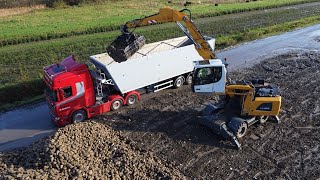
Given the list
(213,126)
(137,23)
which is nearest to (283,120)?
(213,126)

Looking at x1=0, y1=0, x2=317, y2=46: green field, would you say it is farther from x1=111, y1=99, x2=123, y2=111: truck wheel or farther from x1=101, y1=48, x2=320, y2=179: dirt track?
x1=101, y1=48, x2=320, y2=179: dirt track

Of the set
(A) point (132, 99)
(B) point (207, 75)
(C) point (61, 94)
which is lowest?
(A) point (132, 99)

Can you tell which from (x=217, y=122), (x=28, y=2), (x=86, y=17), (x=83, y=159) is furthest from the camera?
(x=28, y=2)

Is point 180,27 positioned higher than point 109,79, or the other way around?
point 180,27

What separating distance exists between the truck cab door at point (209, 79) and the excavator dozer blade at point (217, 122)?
1.04 metres

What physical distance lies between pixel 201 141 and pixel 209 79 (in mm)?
2422

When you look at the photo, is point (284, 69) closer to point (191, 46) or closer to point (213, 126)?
point (191, 46)

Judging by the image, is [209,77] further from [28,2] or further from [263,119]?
[28,2]

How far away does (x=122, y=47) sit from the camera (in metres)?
15.6

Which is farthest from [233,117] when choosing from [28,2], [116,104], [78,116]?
[28,2]

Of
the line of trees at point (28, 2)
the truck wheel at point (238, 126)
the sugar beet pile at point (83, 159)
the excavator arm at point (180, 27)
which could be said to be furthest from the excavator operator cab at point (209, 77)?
the line of trees at point (28, 2)

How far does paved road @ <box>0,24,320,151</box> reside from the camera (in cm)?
1442

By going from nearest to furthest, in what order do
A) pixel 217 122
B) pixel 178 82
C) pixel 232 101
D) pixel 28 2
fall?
pixel 217 122 → pixel 232 101 → pixel 178 82 → pixel 28 2

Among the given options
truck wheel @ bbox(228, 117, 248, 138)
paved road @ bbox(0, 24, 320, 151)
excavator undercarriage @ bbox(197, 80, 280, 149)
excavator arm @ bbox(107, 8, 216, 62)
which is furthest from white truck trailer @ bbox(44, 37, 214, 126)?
truck wheel @ bbox(228, 117, 248, 138)
